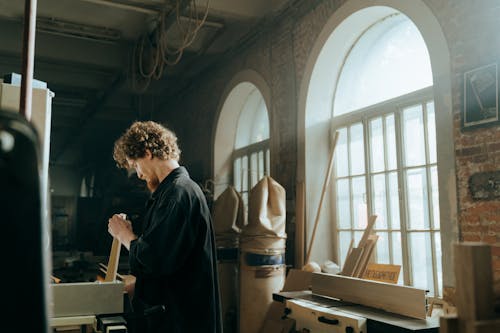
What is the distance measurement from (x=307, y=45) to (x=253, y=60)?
116 cm

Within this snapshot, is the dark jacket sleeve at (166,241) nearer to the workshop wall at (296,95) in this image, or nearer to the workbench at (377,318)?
the workbench at (377,318)

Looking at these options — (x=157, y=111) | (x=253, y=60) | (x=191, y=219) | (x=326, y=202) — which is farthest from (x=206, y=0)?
(x=157, y=111)

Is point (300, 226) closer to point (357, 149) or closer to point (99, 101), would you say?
point (357, 149)

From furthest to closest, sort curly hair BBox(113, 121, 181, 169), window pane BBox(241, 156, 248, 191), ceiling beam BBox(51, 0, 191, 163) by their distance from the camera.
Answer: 1. window pane BBox(241, 156, 248, 191)
2. ceiling beam BBox(51, 0, 191, 163)
3. curly hair BBox(113, 121, 181, 169)

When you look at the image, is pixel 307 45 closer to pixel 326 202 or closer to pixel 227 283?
pixel 326 202

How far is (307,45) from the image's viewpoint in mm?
4379

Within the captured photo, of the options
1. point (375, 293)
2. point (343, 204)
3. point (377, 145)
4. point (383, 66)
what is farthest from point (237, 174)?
point (375, 293)

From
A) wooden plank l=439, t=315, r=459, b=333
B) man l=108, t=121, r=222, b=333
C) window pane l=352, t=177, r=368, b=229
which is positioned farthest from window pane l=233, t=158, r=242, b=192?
wooden plank l=439, t=315, r=459, b=333

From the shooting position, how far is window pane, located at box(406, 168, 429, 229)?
3.34m

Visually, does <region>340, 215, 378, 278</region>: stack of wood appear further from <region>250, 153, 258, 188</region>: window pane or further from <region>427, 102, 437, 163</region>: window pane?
<region>250, 153, 258, 188</region>: window pane

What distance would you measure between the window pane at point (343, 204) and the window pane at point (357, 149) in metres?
0.17

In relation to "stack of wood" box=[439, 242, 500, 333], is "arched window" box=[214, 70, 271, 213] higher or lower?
higher

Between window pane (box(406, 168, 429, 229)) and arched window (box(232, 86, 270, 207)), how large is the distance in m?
2.25

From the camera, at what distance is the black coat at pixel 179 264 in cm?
195
